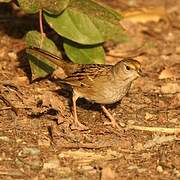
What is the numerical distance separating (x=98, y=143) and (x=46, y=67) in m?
1.18

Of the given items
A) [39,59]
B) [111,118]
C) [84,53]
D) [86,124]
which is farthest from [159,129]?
[39,59]

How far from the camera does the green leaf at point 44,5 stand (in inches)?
238

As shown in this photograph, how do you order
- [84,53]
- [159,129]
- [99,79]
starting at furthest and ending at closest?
[84,53]
[99,79]
[159,129]

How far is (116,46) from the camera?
24.5 ft

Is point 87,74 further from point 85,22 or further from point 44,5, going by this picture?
point 44,5

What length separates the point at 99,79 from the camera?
581cm

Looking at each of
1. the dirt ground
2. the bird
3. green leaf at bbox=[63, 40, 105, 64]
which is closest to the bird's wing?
the bird

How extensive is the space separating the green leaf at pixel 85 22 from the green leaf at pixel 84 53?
0.16 m

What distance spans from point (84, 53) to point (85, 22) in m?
0.34

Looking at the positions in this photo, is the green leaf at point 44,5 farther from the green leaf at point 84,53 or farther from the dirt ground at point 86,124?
Answer: the dirt ground at point 86,124

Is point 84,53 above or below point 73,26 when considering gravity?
below

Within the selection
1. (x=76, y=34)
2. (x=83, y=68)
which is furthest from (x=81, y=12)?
(x=83, y=68)

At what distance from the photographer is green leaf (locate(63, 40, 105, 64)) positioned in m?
6.46

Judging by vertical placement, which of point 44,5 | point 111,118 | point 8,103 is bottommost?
point 111,118
